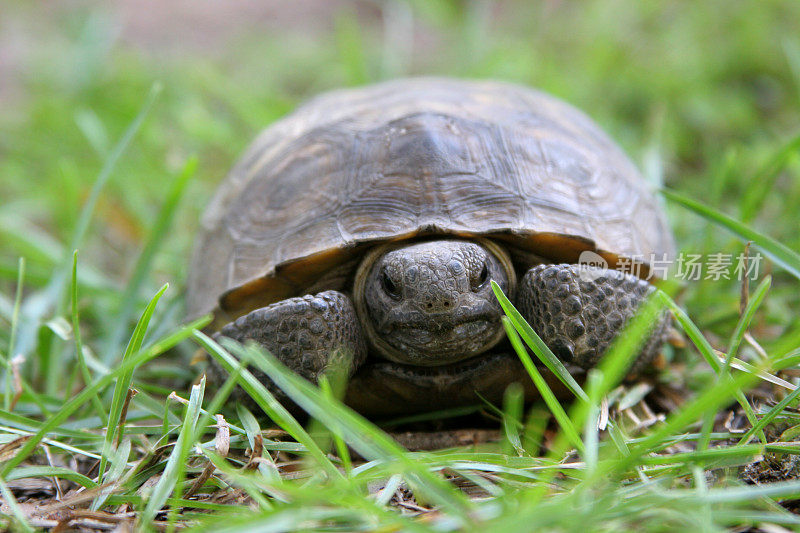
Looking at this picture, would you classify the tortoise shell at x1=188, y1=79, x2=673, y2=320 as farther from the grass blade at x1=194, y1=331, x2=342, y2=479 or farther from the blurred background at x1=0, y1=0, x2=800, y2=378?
the grass blade at x1=194, y1=331, x2=342, y2=479

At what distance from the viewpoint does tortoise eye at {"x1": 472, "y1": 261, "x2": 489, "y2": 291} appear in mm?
2154

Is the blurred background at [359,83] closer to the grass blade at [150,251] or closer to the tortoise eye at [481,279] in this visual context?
the grass blade at [150,251]

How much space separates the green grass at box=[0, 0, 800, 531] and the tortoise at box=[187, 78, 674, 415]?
14 centimetres

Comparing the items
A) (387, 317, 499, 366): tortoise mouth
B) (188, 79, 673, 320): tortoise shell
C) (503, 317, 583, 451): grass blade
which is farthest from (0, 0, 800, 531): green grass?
(188, 79, 673, 320): tortoise shell

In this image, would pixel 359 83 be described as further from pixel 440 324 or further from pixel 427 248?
pixel 440 324

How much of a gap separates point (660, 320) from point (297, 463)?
4.14 ft

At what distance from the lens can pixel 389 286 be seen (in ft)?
7.14

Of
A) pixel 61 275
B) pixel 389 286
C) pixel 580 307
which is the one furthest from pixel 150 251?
pixel 580 307

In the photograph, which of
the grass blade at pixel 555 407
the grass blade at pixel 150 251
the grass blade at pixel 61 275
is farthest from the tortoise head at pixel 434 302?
the grass blade at pixel 61 275

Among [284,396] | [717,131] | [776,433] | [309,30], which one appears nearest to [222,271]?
[284,396]

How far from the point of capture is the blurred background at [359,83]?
361 centimetres

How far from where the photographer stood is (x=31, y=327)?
271 centimetres

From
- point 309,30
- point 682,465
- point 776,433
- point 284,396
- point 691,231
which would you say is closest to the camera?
point 682,465

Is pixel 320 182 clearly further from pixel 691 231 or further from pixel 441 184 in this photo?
pixel 691 231
